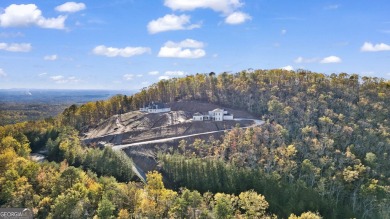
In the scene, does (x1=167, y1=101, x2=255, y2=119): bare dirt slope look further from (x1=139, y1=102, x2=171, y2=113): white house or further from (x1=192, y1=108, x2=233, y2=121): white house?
(x1=192, y1=108, x2=233, y2=121): white house

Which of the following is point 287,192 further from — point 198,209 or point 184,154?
point 184,154

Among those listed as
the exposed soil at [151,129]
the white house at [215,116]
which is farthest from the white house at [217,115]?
the exposed soil at [151,129]

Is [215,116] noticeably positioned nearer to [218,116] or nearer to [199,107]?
[218,116]

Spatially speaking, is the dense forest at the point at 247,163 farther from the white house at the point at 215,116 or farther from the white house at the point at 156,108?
the white house at the point at 215,116

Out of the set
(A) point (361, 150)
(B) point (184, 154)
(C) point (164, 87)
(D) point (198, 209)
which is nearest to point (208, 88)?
(C) point (164, 87)

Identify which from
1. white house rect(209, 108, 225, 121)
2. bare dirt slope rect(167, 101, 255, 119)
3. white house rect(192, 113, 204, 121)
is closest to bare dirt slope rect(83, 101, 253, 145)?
bare dirt slope rect(167, 101, 255, 119)
